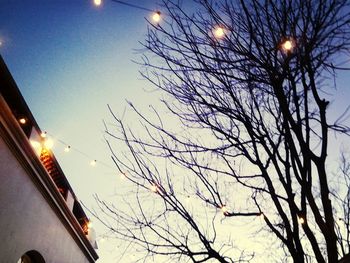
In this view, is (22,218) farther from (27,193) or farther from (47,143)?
(47,143)

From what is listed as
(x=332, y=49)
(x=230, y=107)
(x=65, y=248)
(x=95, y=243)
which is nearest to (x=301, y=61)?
(x=332, y=49)

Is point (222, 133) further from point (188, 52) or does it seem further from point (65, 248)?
point (65, 248)

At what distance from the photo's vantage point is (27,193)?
714 centimetres

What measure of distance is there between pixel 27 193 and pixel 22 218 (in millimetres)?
583

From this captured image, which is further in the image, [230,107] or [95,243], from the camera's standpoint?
[95,243]

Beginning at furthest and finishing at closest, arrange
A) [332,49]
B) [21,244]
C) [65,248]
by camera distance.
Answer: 1. [65,248]
2. [21,244]
3. [332,49]

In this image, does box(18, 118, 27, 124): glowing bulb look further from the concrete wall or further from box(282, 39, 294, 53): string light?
box(282, 39, 294, 53): string light

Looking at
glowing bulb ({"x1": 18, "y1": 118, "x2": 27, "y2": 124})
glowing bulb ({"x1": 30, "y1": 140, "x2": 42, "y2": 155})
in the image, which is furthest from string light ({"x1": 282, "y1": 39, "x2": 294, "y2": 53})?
glowing bulb ({"x1": 18, "y1": 118, "x2": 27, "y2": 124})

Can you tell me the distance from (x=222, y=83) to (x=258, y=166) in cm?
165

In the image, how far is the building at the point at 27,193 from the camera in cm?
607

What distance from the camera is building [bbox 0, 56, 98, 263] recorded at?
607cm

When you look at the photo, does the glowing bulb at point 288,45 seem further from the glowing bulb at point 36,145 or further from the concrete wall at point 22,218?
the glowing bulb at point 36,145

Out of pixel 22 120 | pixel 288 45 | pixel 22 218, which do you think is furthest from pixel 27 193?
pixel 288 45

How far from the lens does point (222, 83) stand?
5.68 meters
